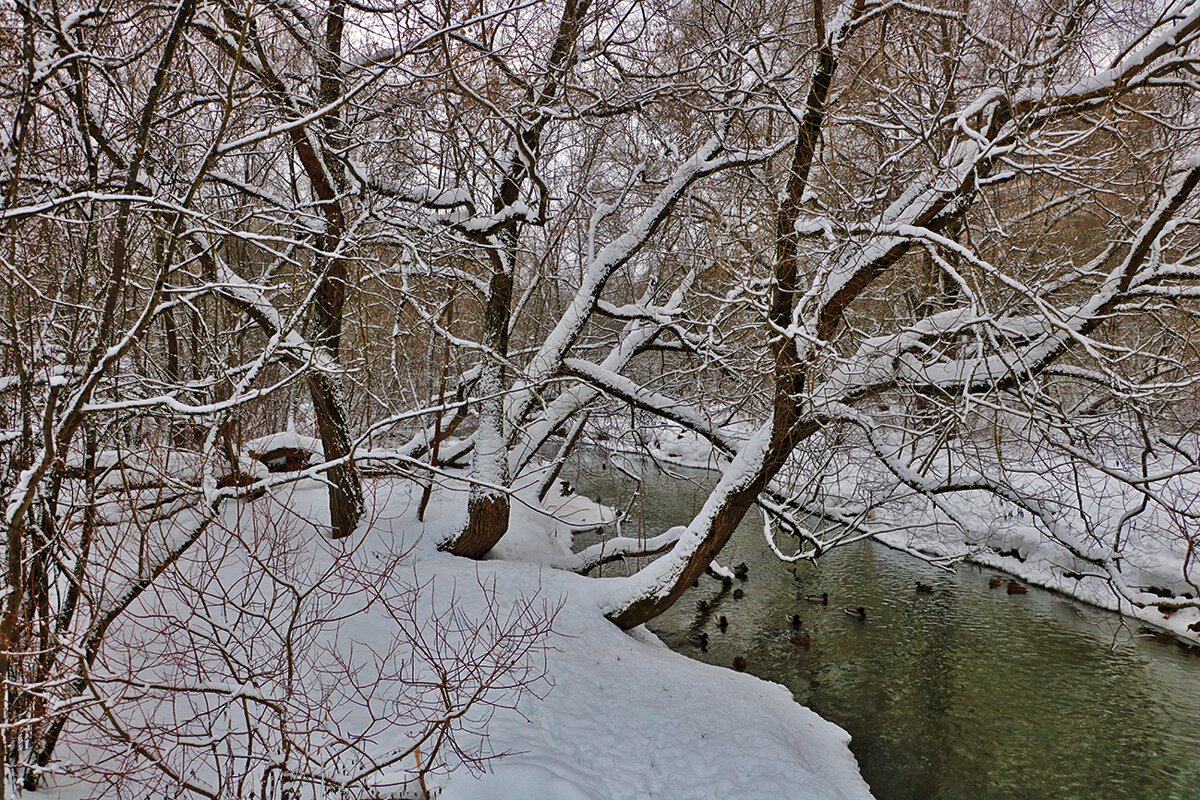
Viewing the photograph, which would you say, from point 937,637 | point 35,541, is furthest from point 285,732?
point 937,637

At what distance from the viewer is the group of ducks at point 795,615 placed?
371 inches

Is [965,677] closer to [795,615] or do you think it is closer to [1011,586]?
[795,615]

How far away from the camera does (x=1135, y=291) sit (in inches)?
191

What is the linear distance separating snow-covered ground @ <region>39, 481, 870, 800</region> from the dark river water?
3.56 feet

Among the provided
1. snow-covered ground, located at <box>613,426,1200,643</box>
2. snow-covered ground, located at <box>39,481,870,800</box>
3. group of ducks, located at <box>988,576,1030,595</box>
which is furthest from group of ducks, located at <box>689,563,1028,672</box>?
snow-covered ground, located at <box>39,481,870,800</box>

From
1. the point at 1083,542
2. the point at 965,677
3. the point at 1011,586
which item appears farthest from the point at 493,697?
the point at 1011,586

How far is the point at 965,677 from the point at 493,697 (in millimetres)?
6477

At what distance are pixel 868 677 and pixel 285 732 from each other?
7.55 meters

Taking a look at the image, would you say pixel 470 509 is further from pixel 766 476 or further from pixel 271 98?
pixel 271 98

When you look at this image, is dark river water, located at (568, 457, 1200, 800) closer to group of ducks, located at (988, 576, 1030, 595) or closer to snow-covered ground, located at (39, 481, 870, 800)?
group of ducks, located at (988, 576, 1030, 595)

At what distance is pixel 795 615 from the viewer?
1045cm

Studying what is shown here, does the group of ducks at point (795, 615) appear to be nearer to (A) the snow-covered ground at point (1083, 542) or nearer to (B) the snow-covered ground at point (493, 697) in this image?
(A) the snow-covered ground at point (1083, 542)

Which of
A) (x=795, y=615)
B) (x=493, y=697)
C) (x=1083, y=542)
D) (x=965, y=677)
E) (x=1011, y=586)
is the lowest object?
(x=493, y=697)

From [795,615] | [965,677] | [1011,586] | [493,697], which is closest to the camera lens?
[493,697]
